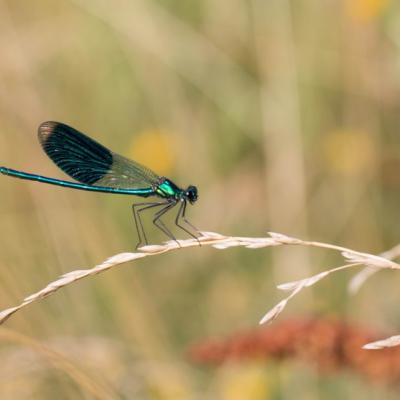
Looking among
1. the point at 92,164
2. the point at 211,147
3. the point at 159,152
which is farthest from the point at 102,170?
the point at 159,152

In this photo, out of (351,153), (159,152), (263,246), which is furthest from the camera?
(159,152)

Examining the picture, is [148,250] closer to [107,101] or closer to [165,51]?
[165,51]

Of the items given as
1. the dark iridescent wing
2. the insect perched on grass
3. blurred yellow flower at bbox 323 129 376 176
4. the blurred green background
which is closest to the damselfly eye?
the insect perched on grass

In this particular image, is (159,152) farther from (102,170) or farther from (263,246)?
(263,246)

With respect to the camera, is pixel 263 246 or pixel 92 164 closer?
pixel 263 246

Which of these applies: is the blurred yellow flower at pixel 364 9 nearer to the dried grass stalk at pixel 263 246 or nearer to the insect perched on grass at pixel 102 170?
the insect perched on grass at pixel 102 170

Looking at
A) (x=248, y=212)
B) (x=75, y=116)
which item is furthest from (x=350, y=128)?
(x=75, y=116)

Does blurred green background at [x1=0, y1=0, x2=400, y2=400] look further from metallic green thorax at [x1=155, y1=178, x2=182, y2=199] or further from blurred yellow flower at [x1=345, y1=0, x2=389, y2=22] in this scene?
metallic green thorax at [x1=155, y1=178, x2=182, y2=199]
